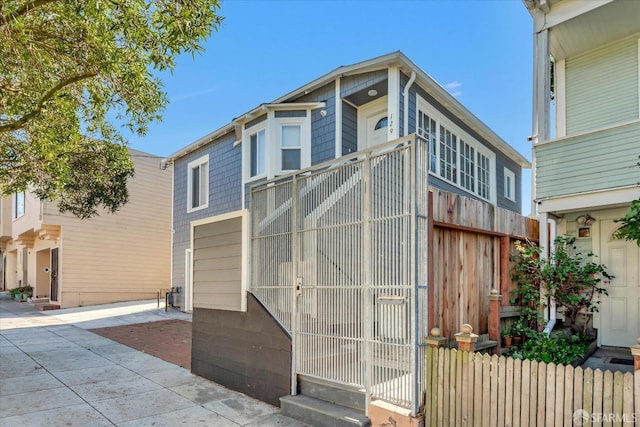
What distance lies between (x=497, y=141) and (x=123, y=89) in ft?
35.2

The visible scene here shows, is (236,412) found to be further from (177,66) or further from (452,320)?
(177,66)

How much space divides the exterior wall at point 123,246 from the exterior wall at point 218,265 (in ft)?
39.1

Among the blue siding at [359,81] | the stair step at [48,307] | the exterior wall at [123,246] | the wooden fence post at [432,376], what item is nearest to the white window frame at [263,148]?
the blue siding at [359,81]

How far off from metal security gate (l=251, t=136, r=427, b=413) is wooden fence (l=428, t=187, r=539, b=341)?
1.87ft

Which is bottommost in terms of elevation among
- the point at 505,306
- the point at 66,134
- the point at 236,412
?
the point at 236,412

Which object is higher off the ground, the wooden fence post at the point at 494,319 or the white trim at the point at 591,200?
the white trim at the point at 591,200

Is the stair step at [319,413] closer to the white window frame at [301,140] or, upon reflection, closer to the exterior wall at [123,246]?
the white window frame at [301,140]

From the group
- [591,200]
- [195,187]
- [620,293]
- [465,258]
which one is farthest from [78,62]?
[195,187]

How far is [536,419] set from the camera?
3.34 m

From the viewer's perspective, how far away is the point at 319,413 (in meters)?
4.41

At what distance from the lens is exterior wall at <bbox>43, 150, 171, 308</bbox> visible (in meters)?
16.3

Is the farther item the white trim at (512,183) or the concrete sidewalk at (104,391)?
the white trim at (512,183)

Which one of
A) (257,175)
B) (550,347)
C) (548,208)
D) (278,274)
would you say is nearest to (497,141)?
(548,208)

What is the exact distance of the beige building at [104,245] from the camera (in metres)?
16.3
